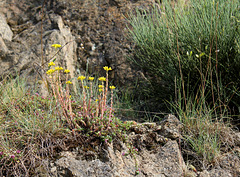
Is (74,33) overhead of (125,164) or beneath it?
overhead

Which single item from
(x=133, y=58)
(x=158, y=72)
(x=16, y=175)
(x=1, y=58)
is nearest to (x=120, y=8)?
(x=133, y=58)

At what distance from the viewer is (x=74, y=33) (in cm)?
398

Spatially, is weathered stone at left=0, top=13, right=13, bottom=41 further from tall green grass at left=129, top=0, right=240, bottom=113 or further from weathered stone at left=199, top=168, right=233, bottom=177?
weathered stone at left=199, top=168, right=233, bottom=177

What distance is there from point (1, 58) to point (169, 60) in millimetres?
2310

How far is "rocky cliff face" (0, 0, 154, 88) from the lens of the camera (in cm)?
359

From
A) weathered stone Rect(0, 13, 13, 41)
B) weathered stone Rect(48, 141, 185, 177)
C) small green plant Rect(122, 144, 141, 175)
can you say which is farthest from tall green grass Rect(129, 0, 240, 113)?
weathered stone Rect(0, 13, 13, 41)

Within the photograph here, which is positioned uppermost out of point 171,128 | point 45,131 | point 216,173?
point 45,131

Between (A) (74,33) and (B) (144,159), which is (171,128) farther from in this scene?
(A) (74,33)

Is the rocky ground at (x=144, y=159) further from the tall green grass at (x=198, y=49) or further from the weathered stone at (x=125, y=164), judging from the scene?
the tall green grass at (x=198, y=49)

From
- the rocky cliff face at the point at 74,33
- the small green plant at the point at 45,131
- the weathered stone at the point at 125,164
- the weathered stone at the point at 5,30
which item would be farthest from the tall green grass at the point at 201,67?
the weathered stone at the point at 5,30

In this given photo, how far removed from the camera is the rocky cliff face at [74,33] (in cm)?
359

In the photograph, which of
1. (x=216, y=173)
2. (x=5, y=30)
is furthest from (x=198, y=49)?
(x=5, y=30)

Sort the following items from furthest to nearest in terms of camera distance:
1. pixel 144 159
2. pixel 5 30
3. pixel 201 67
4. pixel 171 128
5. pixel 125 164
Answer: pixel 5 30 → pixel 201 67 → pixel 171 128 → pixel 144 159 → pixel 125 164

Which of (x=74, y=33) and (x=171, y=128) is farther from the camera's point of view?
(x=74, y=33)
